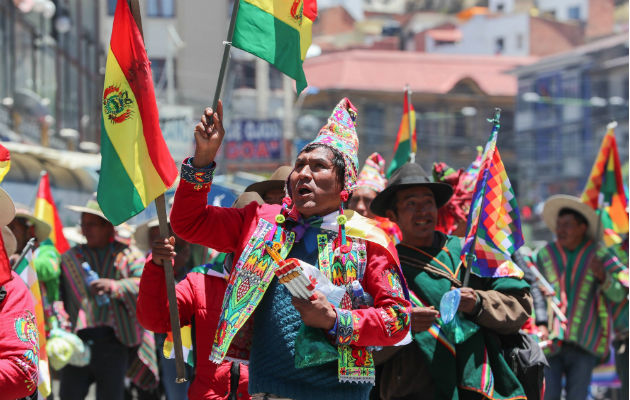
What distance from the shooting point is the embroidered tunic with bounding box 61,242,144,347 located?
8.55m

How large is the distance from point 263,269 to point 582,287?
217 inches

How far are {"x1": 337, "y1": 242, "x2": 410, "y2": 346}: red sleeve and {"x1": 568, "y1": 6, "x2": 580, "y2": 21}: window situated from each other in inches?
2937

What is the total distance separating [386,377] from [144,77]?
7.64 ft

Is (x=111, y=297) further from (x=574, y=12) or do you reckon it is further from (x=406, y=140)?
(x=574, y=12)

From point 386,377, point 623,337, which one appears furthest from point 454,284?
point 623,337

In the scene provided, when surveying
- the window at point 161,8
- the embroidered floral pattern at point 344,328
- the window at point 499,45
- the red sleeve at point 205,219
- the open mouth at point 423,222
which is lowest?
the embroidered floral pattern at point 344,328

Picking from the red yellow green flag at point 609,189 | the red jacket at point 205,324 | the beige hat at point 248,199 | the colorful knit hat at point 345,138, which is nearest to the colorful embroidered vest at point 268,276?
the colorful knit hat at point 345,138

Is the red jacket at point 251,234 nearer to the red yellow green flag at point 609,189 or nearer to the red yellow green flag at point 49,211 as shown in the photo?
the red yellow green flag at point 49,211

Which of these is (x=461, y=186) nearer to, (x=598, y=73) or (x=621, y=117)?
(x=621, y=117)

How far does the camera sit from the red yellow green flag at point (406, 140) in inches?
347

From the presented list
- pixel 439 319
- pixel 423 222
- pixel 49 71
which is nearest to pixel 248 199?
pixel 423 222

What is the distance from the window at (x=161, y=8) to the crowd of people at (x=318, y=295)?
44590 millimetres

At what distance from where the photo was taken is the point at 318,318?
4.44 meters

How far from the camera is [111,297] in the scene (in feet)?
27.7
